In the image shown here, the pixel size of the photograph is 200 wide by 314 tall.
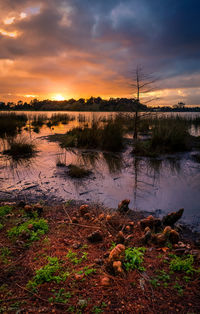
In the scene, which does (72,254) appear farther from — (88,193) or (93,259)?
(88,193)

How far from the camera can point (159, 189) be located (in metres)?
4.89

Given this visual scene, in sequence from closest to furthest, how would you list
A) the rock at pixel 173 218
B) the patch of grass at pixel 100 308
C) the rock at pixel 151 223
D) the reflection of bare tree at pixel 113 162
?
the patch of grass at pixel 100 308 → the rock at pixel 151 223 → the rock at pixel 173 218 → the reflection of bare tree at pixel 113 162

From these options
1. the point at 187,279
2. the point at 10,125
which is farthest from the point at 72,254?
the point at 10,125

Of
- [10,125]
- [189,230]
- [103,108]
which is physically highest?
[103,108]

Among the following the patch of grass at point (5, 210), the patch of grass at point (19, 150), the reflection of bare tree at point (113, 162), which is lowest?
the patch of grass at point (5, 210)

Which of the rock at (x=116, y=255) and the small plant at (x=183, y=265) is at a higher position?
the rock at (x=116, y=255)

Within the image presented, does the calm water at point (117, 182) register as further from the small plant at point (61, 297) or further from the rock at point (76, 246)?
the small plant at point (61, 297)

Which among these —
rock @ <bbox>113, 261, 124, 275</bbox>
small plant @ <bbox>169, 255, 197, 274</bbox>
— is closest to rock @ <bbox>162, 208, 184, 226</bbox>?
small plant @ <bbox>169, 255, 197, 274</bbox>

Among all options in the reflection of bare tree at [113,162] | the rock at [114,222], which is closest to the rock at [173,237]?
the rock at [114,222]

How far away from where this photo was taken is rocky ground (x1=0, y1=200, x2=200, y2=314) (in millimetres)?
1623

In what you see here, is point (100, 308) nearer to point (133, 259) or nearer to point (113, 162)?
point (133, 259)

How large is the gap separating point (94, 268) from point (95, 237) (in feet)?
1.64

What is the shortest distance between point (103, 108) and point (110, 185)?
187 feet

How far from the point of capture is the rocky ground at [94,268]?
1.62 m
